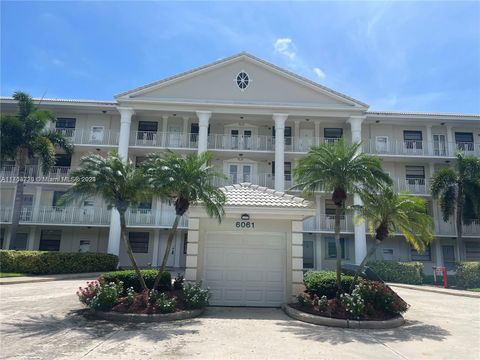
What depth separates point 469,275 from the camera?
22922 millimetres

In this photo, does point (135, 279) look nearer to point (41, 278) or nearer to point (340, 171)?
point (340, 171)

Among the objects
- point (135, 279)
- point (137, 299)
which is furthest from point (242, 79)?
point (137, 299)

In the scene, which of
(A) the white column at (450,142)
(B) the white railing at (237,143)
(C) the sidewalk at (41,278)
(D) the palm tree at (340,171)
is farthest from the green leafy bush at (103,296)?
(A) the white column at (450,142)

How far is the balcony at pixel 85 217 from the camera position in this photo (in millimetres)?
27547

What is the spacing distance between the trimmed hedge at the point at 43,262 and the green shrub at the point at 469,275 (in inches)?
876

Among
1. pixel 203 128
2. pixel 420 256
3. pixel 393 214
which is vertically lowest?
pixel 420 256

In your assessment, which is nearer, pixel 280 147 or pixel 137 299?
pixel 137 299

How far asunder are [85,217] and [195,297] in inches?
743

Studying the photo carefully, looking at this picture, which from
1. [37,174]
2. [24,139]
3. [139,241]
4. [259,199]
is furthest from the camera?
[139,241]

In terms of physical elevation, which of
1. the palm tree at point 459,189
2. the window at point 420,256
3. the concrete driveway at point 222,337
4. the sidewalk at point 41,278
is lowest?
the concrete driveway at point 222,337

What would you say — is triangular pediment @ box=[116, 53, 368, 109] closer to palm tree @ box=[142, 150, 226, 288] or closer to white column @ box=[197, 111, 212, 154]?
white column @ box=[197, 111, 212, 154]

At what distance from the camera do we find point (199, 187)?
12508 mm

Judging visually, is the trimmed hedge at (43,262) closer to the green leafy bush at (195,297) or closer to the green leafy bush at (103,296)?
the green leafy bush at (103,296)

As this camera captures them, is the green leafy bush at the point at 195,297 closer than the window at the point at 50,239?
Yes
